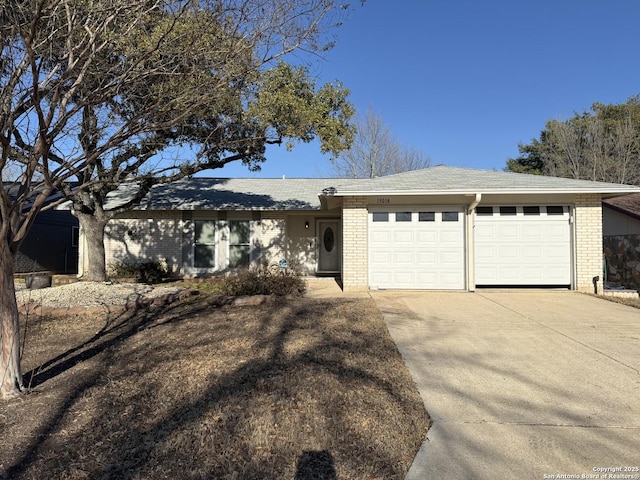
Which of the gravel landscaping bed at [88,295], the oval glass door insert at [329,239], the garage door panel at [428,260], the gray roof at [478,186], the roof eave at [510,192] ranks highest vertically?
the gray roof at [478,186]

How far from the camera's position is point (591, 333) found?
265 inches

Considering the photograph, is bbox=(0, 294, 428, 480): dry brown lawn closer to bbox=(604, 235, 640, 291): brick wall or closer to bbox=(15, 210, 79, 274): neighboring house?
bbox=(604, 235, 640, 291): brick wall

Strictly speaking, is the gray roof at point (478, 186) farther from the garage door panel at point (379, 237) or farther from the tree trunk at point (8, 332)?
the tree trunk at point (8, 332)

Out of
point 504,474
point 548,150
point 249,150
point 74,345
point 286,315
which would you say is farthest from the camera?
point 548,150

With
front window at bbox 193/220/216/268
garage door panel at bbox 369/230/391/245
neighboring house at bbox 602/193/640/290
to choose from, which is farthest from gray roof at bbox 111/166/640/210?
neighboring house at bbox 602/193/640/290

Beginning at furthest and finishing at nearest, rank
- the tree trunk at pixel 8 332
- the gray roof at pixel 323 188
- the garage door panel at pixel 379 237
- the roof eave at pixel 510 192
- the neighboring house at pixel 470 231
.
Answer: the garage door panel at pixel 379 237 → the neighboring house at pixel 470 231 → the gray roof at pixel 323 188 → the roof eave at pixel 510 192 → the tree trunk at pixel 8 332

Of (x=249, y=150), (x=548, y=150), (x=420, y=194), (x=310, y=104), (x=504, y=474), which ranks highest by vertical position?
(x=548, y=150)

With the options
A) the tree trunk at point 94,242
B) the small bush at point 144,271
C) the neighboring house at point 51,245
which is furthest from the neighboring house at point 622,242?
the neighboring house at point 51,245

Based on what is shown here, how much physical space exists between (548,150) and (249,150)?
26247 millimetres

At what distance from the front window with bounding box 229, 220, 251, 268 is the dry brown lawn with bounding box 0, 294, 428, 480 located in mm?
8079

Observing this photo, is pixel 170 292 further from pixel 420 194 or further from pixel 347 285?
pixel 420 194

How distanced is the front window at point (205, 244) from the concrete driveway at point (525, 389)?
26.9 feet

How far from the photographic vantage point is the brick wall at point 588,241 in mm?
10812

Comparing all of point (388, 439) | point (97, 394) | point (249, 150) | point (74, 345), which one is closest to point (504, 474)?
point (388, 439)
